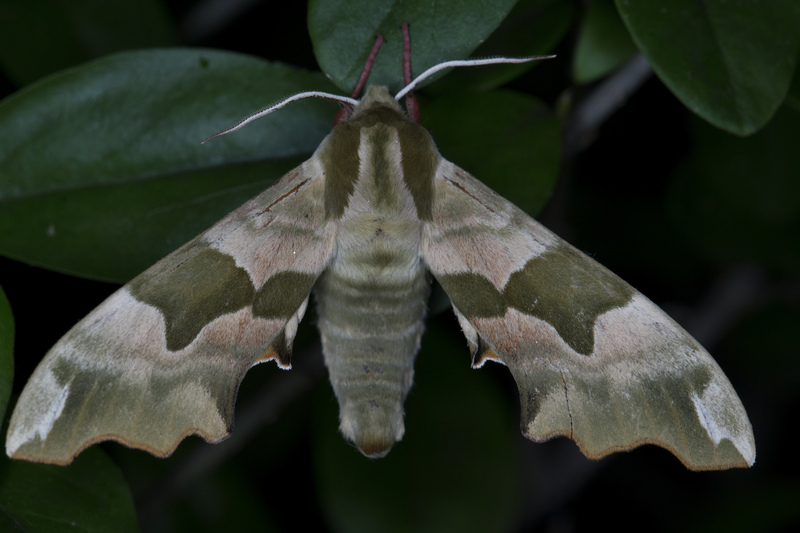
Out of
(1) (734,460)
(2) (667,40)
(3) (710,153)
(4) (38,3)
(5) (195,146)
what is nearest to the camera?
(1) (734,460)

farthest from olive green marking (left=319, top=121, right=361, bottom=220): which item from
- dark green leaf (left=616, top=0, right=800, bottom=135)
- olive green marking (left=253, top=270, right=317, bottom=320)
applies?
dark green leaf (left=616, top=0, right=800, bottom=135)

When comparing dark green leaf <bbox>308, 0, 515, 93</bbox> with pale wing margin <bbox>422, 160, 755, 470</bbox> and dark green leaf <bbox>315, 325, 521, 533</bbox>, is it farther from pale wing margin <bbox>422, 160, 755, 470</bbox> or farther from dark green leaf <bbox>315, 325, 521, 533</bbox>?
dark green leaf <bbox>315, 325, 521, 533</bbox>

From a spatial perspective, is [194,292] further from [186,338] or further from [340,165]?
[340,165]

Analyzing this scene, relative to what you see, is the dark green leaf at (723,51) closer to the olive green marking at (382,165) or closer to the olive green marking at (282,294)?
the olive green marking at (382,165)

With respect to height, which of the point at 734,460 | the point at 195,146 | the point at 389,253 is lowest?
the point at 734,460

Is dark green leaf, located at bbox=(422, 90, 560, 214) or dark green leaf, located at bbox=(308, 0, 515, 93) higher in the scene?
dark green leaf, located at bbox=(308, 0, 515, 93)

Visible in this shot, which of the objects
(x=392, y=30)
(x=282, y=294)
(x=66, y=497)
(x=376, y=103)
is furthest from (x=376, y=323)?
(x=66, y=497)

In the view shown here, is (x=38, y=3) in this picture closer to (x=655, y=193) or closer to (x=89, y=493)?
(x=89, y=493)

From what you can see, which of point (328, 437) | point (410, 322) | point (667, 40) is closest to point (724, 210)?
point (667, 40)
